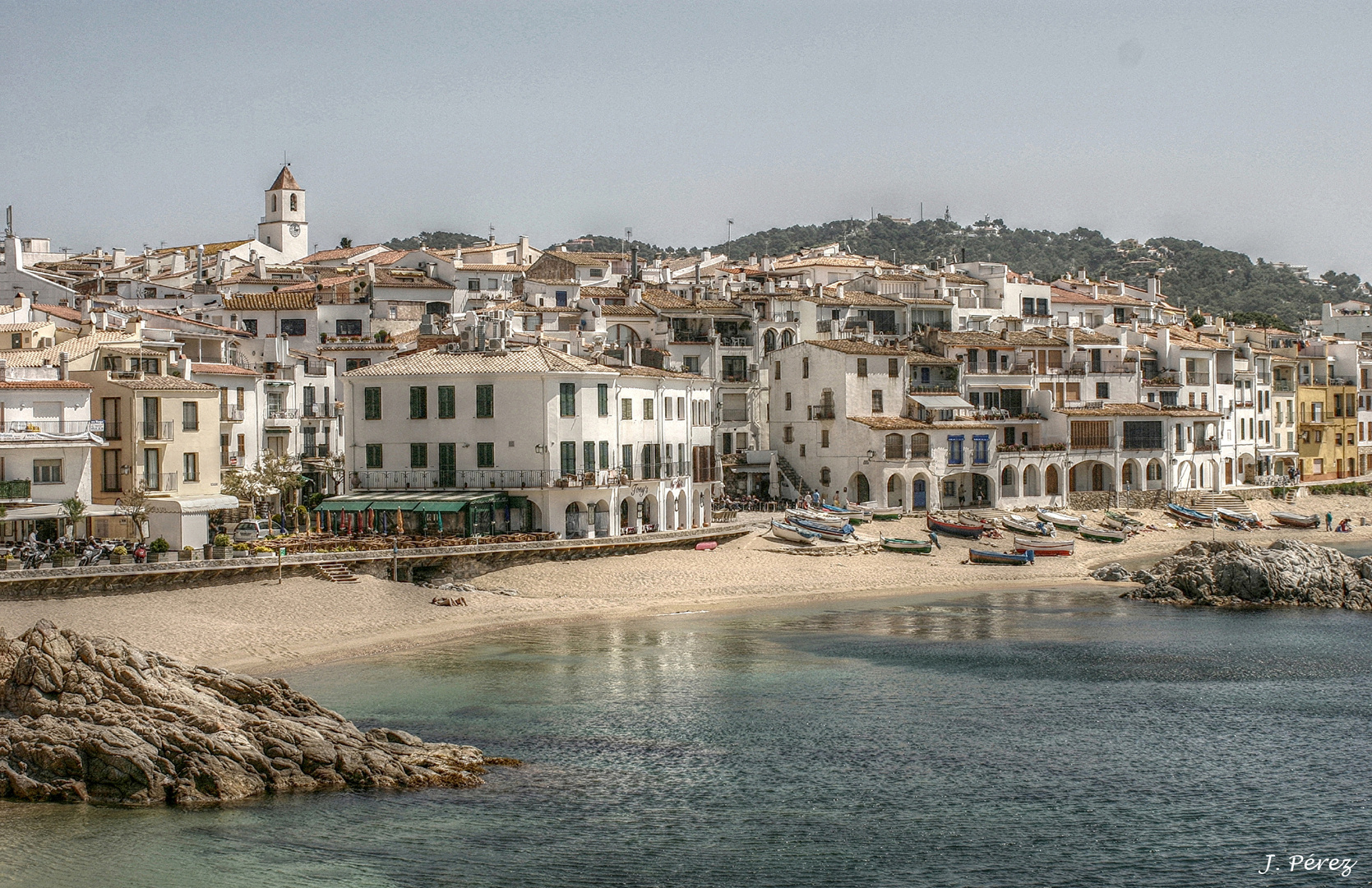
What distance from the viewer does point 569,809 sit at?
30.8m

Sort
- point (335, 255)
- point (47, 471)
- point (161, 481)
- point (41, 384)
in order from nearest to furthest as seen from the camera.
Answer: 1. point (47, 471)
2. point (41, 384)
3. point (161, 481)
4. point (335, 255)

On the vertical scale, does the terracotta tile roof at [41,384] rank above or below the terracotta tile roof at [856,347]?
below

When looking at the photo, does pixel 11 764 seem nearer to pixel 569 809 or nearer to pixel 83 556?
pixel 569 809

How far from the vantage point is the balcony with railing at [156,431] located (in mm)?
58938

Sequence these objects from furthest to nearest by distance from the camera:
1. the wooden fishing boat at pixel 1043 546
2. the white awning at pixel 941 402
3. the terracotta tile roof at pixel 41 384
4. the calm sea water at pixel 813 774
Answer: the white awning at pixel 941 402 < the wooden fishing boat at pixel 1043 546 < the terracotta tile roof at pixel 41 384 < the calm sea water at pixel 813 774

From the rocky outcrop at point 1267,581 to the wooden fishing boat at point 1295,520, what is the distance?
26.1 meters

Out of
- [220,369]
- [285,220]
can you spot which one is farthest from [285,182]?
[220,369]

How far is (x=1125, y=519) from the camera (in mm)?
86500

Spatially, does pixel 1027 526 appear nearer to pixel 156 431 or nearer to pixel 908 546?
pixel 908 546

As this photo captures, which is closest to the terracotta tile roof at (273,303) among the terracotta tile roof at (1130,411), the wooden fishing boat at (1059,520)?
the wooden fishing boat at (1059,520)

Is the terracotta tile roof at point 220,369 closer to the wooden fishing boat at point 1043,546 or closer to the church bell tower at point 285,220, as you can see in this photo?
the wooden fishing boat at point 1043,546

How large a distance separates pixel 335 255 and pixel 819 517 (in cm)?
6402

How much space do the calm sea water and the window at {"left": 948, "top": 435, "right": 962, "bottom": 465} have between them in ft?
107

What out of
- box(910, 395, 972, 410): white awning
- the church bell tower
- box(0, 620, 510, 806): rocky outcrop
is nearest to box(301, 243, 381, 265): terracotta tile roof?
the church bell tower
